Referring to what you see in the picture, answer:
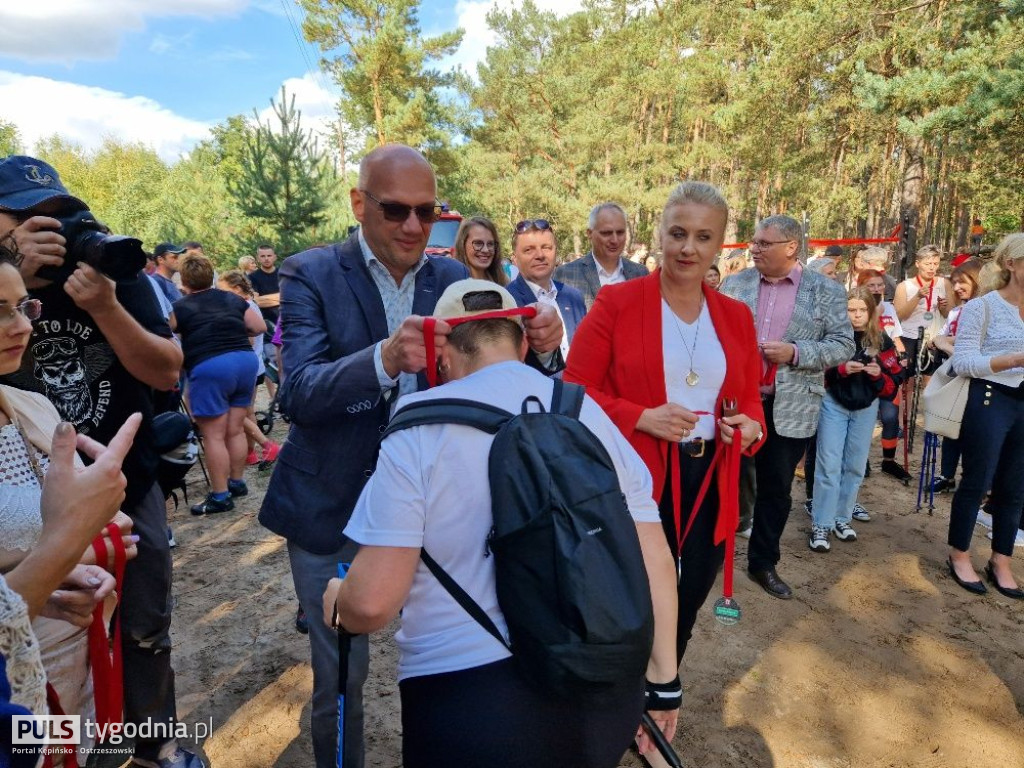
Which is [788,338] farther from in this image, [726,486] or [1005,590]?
[1005,590]

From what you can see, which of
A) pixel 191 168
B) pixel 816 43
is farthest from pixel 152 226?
pixel 816 43

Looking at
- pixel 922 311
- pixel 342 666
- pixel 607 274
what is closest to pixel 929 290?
pixel 922 311

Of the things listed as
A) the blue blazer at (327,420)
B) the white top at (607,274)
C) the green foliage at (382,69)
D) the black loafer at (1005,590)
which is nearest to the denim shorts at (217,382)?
the white top at (607,274)

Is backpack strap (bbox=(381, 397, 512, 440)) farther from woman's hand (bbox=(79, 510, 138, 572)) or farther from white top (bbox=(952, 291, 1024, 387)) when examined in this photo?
white top (bbox=(952, 291, 1024, 387))

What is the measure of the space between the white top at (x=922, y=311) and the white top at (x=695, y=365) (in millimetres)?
5558

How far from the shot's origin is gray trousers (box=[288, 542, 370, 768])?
2.08 meters

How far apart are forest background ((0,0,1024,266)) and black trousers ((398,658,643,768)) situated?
11.0 metres

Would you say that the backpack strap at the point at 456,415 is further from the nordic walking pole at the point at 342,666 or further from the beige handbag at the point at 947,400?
the beige handbag at the point at 947,400

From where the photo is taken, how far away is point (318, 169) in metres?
16.7

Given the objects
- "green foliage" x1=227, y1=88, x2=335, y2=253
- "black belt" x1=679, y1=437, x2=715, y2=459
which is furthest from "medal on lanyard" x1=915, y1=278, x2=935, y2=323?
"green foliage" x1=227, y1=88, x2=335, y2=253

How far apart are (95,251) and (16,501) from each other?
0.77m

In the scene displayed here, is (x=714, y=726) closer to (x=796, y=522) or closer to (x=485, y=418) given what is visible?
(x=485, y=418)

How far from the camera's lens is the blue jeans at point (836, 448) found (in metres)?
4.64

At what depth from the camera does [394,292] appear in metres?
2.12
